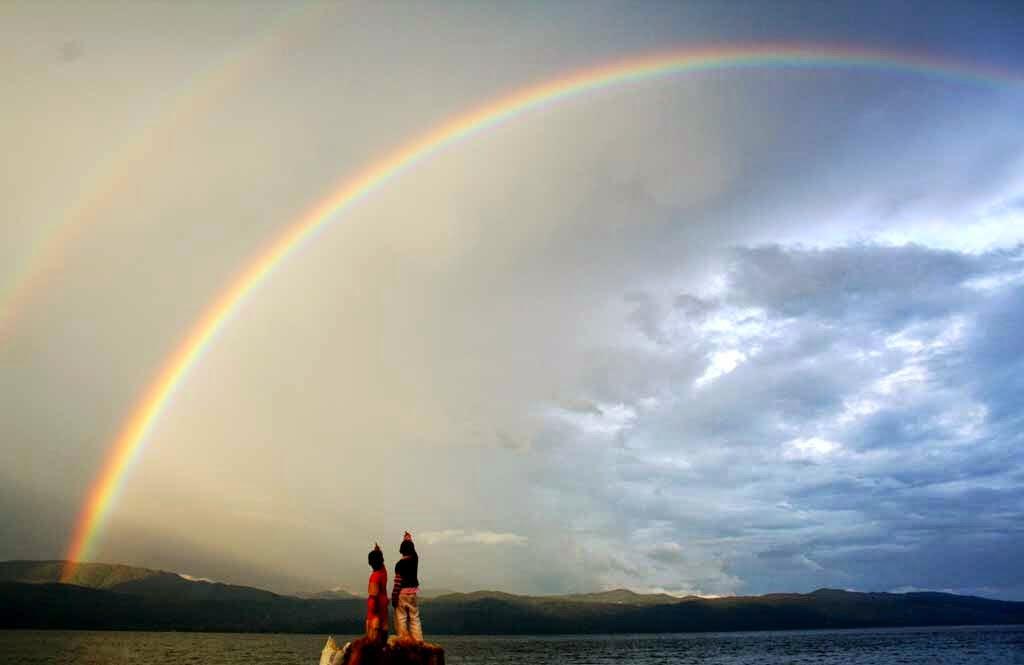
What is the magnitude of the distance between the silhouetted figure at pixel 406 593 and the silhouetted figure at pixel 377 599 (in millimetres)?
308

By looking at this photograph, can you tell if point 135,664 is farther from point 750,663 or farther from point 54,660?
point 750,663

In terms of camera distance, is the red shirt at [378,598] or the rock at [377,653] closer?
the rock at [377,653]

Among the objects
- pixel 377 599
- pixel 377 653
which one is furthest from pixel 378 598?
pixel 377 653

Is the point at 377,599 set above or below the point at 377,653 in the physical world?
above

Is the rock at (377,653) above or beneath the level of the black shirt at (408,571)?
beneath

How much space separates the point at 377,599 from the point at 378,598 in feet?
0.12

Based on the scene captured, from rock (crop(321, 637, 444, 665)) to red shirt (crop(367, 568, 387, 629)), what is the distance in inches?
20.5

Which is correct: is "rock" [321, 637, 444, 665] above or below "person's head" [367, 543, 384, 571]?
below

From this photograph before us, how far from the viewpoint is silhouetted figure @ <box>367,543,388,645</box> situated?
1683 centimetres

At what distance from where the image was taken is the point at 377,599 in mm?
17109

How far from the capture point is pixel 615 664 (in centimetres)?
14188

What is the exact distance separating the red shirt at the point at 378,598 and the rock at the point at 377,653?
1.71 ft

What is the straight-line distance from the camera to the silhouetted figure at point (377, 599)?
16.8 meters

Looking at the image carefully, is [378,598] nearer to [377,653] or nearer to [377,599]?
[377,599]
